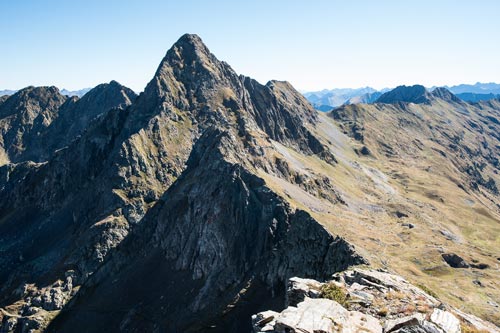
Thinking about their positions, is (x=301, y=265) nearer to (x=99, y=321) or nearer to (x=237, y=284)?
(x=237, y=284)

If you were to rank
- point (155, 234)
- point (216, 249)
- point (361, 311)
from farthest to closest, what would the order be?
point (155, 234) → point (216, 249) → point (361, 311)

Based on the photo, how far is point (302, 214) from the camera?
80.6m

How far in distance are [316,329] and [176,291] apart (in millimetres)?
77036

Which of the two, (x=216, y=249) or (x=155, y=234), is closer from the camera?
(x=216, y=249)

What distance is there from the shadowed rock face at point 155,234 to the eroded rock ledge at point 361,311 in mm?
19720

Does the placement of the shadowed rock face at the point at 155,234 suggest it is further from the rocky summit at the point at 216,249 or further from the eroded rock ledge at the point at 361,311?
the eroded rock ledge at the point at 361,311

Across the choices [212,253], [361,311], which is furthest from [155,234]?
[361,311]

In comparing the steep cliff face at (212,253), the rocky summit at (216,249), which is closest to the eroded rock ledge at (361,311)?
the rocky summit at (216,249)

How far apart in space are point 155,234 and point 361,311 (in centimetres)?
9911

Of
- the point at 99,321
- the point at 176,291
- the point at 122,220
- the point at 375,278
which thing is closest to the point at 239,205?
the point at 176,291

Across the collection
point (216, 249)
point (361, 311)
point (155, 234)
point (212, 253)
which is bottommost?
point (212, 253)

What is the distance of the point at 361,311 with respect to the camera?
38.0 m

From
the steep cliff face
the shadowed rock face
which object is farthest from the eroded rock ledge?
the shadowed rock face

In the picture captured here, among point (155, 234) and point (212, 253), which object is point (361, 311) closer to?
point (212, 253)
